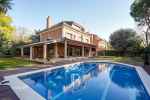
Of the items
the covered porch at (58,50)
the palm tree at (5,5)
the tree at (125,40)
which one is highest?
the palm tree at (5,5)

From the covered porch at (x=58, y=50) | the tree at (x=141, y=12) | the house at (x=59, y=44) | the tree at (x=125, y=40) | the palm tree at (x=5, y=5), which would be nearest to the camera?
the palm tree at (x=5, y=5)

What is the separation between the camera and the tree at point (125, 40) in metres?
37.8

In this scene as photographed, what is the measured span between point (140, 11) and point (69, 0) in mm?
12595

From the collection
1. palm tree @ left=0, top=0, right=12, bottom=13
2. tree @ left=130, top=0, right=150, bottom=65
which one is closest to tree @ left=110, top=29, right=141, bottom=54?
tree @ left=130, top=0, right=150, bottom=65

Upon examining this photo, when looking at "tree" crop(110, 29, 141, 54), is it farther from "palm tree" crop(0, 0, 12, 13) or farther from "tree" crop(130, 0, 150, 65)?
"palm tree" crop(0, 0, 12, 13)

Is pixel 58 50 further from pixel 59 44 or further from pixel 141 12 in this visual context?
pixel 141 12

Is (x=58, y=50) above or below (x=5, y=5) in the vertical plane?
below

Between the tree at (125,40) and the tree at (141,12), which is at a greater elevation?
the tree at (141,12)

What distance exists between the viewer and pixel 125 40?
3919 centimetres

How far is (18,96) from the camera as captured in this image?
6.25m

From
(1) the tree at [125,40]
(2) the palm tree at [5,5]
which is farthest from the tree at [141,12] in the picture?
(2) the palm tree at [5,5]

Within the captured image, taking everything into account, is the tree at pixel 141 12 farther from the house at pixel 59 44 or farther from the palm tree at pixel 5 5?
the palm tree at pixel 5 5

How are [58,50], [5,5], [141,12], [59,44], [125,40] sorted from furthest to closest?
[125,40]
[58,50]
[59,44]
[141,12]
[5,5]

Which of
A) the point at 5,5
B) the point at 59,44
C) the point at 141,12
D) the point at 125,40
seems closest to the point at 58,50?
the point at 59,44
